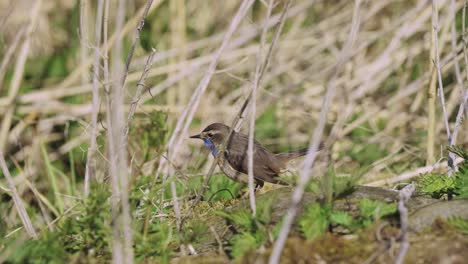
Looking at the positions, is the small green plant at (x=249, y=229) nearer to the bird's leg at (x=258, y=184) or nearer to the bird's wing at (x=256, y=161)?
the bird's wing at (x=256, y=161)

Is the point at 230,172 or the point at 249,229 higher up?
the point at 249,229

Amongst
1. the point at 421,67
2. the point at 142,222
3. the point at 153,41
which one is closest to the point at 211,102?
the point at 153,41

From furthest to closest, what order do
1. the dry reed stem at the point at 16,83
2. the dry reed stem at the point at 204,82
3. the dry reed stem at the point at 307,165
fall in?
the dry reed stem at the point at 16,83, the dry reed stem at the point at 204,82, the dry reed stem at the point at 307,165

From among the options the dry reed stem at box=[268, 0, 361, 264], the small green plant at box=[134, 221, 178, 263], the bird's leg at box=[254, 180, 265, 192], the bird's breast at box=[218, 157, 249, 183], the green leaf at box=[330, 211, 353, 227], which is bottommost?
the bird's leg at box=[254, 180, 265, 192]

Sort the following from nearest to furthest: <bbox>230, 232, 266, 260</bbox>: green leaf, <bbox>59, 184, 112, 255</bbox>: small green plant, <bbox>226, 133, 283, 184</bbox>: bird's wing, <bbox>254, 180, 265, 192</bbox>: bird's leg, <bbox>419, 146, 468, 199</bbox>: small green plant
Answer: <bbox>230, 232, 266, 260</bbox>: green leaf
<bbox>59, 184, 112, 255</bbox>: small green plant
<bbox>419, 146, 468, 199</bbox>: small green plant
<bbox>226, 133, 283, 184</bbox>: bird's wing
<bbox>254, 180, 265, 192</bbox>: bird's leg

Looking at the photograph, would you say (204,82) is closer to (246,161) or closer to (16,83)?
(246,161)

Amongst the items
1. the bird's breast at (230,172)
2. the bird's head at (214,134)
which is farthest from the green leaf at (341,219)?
the bird's head at (214,134)

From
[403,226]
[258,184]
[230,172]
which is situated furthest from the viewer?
[258,184]

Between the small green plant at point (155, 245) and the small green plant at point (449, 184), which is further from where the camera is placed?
the small green plant at point (449, 184)

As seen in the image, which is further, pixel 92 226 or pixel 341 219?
pixel 92 226

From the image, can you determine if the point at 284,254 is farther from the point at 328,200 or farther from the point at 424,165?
the point at 424,165

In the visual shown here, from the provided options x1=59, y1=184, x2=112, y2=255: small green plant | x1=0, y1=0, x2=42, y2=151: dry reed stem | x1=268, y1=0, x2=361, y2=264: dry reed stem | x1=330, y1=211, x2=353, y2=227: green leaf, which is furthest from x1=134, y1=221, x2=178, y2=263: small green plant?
x1=0, y1=0, x2=42, y2=151: dry reed stem

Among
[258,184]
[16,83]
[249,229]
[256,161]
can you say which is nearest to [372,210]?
[249,229]

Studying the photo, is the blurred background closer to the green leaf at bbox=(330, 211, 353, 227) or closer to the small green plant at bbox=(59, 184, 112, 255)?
the small green plant at bbox=(59, 184, 112, 255)
